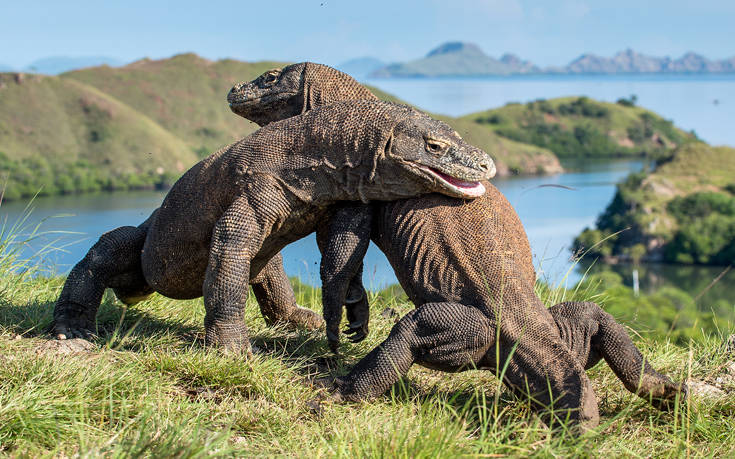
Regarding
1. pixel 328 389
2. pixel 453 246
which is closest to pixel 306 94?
pixel 453 246

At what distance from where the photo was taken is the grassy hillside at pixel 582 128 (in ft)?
557

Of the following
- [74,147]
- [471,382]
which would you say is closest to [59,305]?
[471,382]

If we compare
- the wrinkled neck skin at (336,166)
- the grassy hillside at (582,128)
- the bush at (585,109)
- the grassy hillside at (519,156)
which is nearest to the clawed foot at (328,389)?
the wrinkled neck skin at (336,166)

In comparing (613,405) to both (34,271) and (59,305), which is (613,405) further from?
(34,271)

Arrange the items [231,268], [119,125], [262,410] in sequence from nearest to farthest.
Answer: [262,410], [231,268], [119,125]

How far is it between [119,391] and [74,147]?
Answer: 92.3 meters

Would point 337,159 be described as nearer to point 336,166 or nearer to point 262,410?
point 336,166

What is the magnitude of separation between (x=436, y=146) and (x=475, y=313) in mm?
1127

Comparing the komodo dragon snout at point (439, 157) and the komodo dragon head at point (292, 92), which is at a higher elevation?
the komodo dragon head at point (292, 92)

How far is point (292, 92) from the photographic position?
560cm

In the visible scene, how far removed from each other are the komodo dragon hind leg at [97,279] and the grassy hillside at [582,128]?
6372 inches

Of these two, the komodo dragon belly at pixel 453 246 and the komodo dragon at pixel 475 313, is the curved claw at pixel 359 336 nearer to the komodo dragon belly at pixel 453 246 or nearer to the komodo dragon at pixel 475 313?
the komodo dragon at pixel 475 313

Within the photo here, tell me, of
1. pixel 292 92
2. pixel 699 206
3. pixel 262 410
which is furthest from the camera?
pixel 699 206

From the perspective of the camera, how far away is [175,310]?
666 centimetres
